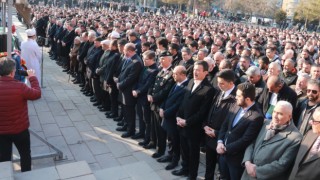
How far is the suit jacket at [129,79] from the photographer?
6.60 metres

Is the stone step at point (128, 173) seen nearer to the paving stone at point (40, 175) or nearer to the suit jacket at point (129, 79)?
the paving stone at point (40, 175)

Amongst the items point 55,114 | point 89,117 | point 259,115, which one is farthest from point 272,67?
point 55,114

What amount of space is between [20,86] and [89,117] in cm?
379

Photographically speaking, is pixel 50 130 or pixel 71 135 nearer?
pixel 71 135

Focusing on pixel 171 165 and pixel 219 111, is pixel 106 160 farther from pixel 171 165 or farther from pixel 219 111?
pixel 219 111

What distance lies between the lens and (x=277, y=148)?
11.4 ft

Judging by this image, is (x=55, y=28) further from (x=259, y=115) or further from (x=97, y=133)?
(x=259, y=115)

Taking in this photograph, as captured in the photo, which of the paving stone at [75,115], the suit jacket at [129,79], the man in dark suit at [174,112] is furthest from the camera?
the paving stone at [75,115]

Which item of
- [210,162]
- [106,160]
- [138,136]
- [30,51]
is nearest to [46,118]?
[30,51]

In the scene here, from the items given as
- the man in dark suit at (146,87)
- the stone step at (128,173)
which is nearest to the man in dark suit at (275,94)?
the stone step at (128,173)

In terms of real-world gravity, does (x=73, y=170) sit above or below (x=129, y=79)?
below

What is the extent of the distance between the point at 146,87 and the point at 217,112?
2.10 meters

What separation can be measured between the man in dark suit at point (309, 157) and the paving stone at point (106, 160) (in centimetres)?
321

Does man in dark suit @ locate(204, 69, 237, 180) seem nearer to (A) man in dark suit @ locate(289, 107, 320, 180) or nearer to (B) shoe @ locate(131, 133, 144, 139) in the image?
(A) man in dark suit @ locate(289, 107, 320, 180)
